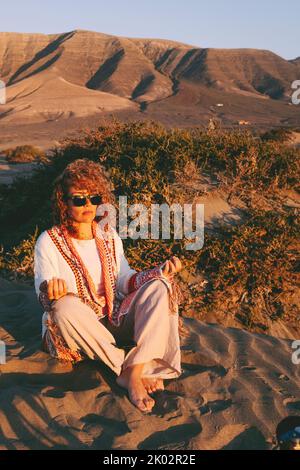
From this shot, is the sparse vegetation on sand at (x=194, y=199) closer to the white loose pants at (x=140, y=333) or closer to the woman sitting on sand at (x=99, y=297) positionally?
the woman sitting on sand at (x=99, y=297)

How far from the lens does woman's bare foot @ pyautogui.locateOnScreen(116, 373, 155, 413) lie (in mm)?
3569

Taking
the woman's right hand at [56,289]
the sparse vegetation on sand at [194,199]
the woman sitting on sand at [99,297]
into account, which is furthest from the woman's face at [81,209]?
the sparse vegetation on sand at [194,199]

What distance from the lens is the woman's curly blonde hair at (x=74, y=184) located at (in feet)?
13.6

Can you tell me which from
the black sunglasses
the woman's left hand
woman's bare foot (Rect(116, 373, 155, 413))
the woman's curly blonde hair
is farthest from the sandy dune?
the black sunglasses

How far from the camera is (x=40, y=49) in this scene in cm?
11394

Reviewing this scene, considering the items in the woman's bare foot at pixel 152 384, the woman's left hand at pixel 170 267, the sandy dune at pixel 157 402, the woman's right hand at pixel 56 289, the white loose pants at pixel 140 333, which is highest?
the woman's left hand at pixel 170 267

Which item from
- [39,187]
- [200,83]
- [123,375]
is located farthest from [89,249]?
[200,83]

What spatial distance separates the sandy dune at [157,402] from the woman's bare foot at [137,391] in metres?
0.05

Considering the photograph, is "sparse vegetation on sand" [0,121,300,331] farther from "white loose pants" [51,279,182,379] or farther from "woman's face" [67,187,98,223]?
"woman's face" [67,187,98,223]

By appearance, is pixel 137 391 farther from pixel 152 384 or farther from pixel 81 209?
pixel 81 209

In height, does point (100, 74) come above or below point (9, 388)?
above

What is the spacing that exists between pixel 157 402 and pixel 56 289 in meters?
0.99
